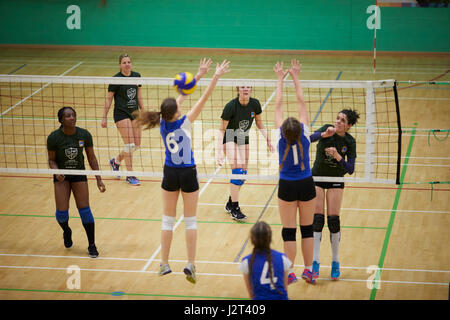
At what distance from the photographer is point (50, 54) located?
19953 millimetres

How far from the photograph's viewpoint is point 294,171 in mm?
6652

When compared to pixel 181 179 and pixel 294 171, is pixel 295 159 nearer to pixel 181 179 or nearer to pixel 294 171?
pixel 294 171

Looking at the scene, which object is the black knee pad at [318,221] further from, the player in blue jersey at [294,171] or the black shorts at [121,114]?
the black shorts at [121,114]

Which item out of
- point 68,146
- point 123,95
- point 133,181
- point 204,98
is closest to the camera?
point 204,98

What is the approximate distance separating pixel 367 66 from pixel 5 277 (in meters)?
12.9

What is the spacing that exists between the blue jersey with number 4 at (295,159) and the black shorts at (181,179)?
3.11 feet


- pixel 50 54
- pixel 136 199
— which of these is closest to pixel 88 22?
pixel 50 54

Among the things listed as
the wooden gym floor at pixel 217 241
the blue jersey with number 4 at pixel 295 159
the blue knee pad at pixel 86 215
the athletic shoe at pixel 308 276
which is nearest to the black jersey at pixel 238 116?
the wooden gym floor at pixel 217 241

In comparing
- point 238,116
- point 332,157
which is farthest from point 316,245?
point 238,116

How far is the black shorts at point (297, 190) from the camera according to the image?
6.66 m

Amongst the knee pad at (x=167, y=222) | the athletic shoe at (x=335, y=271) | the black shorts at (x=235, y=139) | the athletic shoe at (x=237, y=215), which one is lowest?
the athletic shoe at (x=335, y=271)

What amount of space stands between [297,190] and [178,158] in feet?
4.24

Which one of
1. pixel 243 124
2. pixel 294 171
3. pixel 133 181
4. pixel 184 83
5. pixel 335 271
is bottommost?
pixel 335 271
